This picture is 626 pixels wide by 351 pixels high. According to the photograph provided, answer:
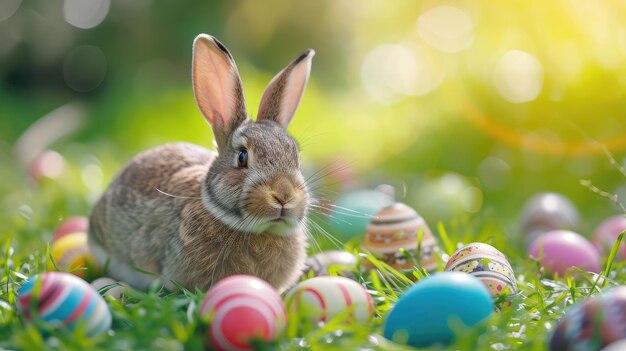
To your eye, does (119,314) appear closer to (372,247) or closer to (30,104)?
(372,247)

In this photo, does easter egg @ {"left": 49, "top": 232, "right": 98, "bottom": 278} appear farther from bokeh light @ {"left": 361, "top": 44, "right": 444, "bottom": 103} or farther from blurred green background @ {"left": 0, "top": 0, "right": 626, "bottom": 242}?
bokeh light @ {"left": 361, "top": 44, "right": 444, "bottom": 103}

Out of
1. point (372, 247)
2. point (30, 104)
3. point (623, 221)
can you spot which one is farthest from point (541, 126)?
point (30, 104)

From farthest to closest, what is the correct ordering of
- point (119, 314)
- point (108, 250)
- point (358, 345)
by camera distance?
point (108, 250)
point (119, 314)
point (358, 345)

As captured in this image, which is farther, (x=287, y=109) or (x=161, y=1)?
(x=161, y=1)

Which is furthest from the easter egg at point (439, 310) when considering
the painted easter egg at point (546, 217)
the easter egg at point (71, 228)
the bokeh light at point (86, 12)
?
the bokeh light at point (86, 12)

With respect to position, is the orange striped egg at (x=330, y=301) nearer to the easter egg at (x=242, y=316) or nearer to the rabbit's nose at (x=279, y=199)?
the easter egg at (x=242, y=316)

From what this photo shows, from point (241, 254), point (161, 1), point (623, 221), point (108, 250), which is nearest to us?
point (241, 254)

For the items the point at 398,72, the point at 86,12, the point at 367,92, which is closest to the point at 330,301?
the point at 398,72
